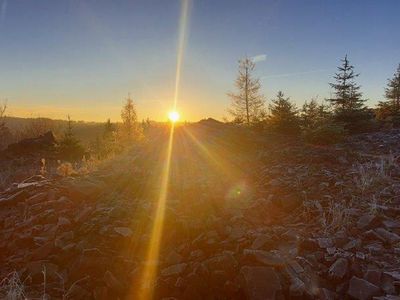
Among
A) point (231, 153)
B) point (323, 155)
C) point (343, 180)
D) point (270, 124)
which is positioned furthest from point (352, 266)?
point (270, 124)

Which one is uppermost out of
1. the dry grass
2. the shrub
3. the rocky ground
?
the shrub

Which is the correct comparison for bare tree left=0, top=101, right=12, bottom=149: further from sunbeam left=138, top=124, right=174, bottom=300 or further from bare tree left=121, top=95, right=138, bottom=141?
sunbeam left=138, top=124, right=174, bottom=300

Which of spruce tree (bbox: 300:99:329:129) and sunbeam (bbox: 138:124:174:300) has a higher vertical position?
spruce tree (bbox: 300:99:329:129)

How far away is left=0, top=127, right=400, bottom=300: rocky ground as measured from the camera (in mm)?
4836

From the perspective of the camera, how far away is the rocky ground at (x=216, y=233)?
4836mm

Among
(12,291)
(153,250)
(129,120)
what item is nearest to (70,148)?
(129,120)

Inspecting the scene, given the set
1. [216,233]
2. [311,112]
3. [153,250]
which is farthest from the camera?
[311,112]

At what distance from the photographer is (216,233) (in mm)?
6098

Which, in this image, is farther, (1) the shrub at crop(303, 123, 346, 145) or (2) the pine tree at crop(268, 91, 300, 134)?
(2) the pine tree at crop(268, 91, 300, 134)

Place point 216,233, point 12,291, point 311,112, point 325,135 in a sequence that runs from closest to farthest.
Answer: point 12,291
point 216,233
point 325,135
point 311,112

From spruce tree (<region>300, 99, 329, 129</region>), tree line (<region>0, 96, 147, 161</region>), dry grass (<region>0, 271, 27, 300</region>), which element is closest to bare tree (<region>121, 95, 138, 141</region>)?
tree line (<region>0, 96, 147, 161</region>)

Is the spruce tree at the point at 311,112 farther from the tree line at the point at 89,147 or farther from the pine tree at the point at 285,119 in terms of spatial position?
the tree line at the point at 89,147

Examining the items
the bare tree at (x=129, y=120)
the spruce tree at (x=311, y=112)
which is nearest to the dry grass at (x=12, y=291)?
the spruce tree at (x=311, y=112)

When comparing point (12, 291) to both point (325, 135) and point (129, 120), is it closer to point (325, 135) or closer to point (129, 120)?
point (325, 135)
